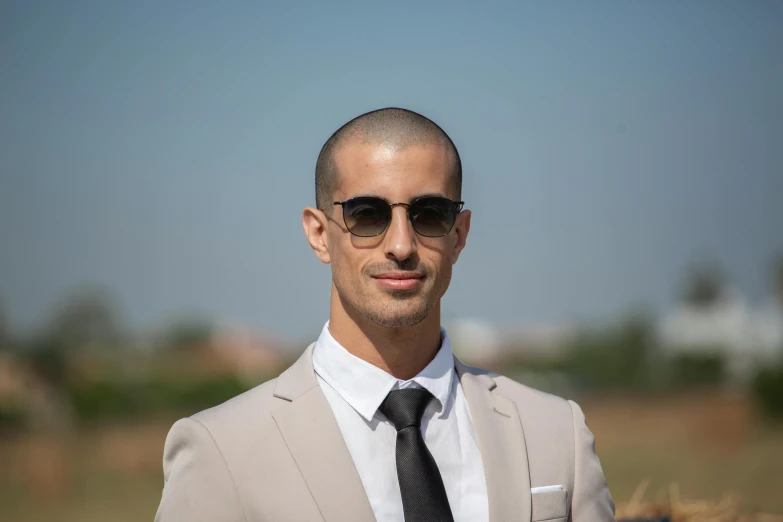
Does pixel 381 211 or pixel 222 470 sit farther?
pixel 381 211

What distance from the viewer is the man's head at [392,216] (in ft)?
14.6

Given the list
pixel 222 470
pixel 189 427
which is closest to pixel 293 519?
pixel 222 470

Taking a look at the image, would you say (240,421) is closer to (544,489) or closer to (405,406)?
(405,406)

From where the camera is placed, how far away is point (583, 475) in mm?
4789

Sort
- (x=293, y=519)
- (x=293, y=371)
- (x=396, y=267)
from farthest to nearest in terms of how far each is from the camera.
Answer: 1. (x=293, y=371)
2. (x=396, y=267)
3. (x=293, y=519)

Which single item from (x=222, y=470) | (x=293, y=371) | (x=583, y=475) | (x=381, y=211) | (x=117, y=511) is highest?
(x=381, y=211)

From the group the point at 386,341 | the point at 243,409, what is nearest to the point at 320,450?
the point at 243,409

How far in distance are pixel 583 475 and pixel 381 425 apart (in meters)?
1.24

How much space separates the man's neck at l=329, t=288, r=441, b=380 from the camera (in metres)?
4.63

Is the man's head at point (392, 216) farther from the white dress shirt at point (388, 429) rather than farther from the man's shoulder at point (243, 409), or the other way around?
the man's shoulder at point (243, 409)

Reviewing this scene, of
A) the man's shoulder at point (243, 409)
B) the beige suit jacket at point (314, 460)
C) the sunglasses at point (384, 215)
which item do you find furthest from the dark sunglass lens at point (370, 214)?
the man's shoulder at point (243, 409)

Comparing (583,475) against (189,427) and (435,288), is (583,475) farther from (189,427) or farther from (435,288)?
(189,427)

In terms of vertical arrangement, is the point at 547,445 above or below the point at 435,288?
below

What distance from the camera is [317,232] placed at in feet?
16.2
